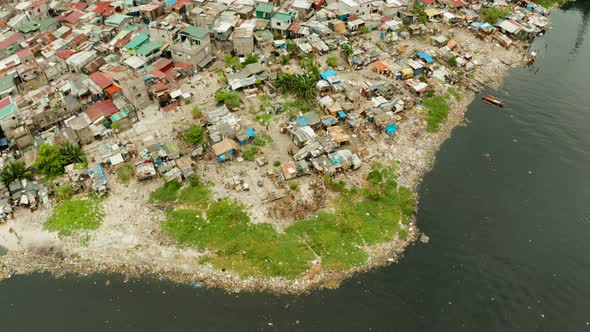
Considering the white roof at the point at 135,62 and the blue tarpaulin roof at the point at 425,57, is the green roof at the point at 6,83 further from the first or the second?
the blue tarpaulin roof at the point at 425,57

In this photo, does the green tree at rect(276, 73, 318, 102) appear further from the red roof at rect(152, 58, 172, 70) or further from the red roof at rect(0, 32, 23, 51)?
the red roof at rect(0, 32, 23, 51)

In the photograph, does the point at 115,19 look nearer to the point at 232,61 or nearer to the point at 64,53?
the point at 64,53

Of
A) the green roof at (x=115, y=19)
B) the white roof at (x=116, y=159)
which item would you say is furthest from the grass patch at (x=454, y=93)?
the green roof at (x=115, y=19)

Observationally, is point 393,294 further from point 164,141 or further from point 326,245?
point 164,141

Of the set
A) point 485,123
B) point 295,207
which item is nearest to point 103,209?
point 295,207

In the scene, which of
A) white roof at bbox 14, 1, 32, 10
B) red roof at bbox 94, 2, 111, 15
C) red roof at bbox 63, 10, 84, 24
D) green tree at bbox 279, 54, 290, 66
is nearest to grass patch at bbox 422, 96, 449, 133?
green tree at bbox 279, 54, 290, 66

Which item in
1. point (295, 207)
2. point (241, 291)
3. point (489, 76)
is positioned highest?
point (489, 76)
